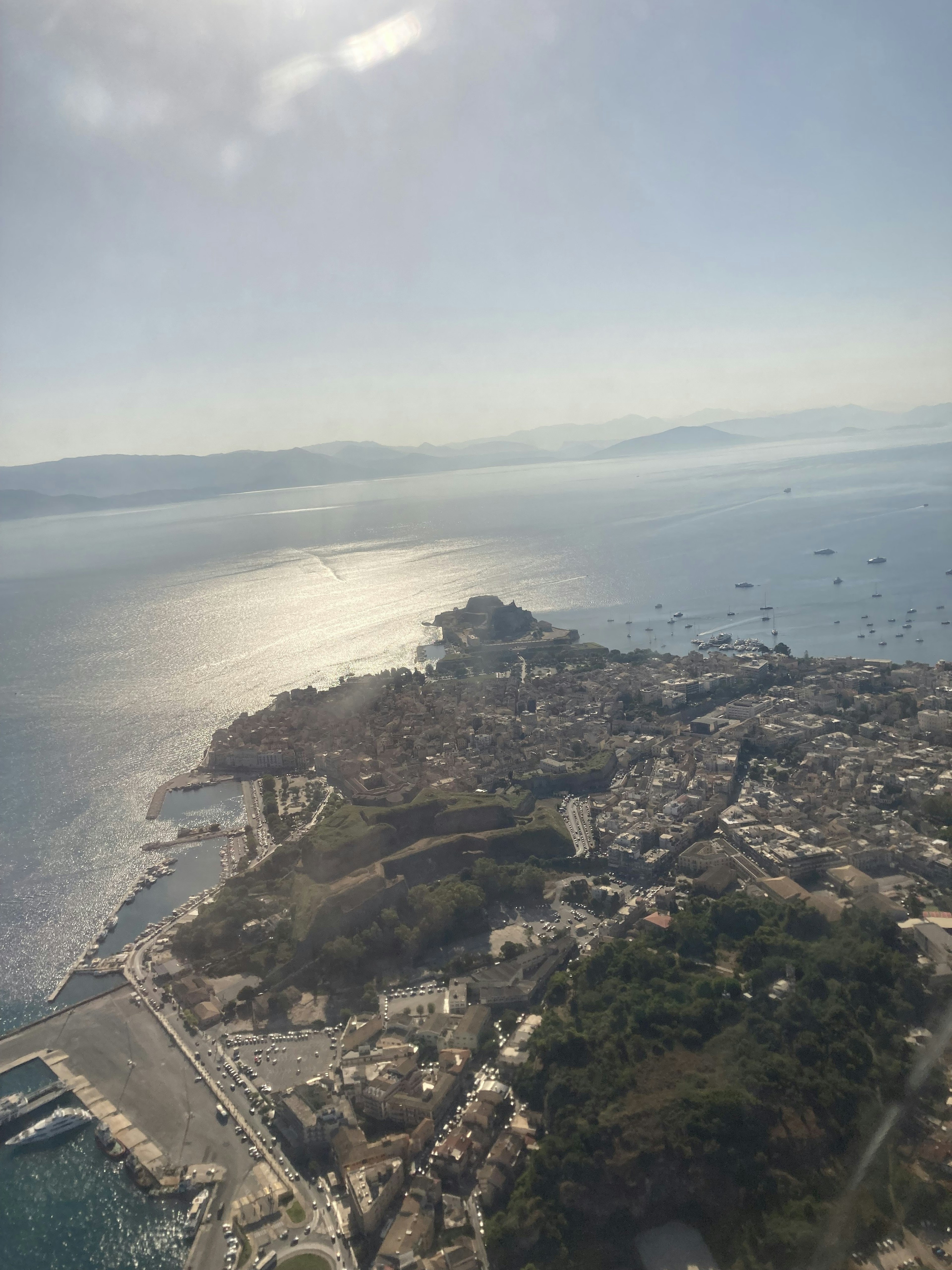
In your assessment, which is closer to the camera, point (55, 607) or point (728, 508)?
point (55, 607)

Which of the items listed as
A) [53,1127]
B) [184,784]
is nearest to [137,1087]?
[53,1127]

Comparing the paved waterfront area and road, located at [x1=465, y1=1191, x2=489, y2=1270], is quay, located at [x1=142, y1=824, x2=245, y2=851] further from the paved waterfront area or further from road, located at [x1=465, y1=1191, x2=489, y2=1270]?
road, located at [x1=465, y1=1191, x2=489, y2=1270]

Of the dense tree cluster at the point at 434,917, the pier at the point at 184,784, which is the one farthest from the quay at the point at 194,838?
the dense tree cluster at the point at 434,917

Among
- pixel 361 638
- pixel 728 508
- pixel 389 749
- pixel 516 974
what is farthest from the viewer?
pixel 728 508

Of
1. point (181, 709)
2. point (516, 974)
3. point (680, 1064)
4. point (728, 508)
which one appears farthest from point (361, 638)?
point (728, 508)

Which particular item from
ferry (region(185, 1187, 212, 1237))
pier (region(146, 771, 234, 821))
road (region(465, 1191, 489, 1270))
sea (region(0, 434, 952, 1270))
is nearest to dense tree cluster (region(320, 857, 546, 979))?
ferry (region(185, 1187, 212, 1237))

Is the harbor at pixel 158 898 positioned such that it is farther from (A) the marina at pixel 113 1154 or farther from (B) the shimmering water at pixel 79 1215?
(B) the shimmering water at pixel 79 1215

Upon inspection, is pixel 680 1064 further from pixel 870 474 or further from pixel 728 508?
pixel 870 474
